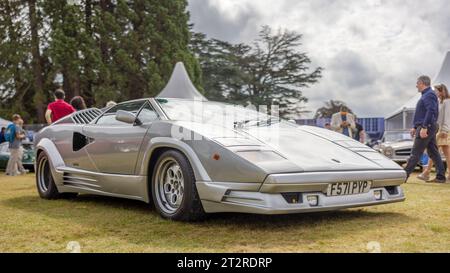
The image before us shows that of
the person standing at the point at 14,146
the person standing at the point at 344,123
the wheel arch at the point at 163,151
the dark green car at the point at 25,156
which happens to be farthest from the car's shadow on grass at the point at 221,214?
the dark green car at the point at 25,156

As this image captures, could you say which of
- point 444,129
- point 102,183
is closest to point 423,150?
point 444,129

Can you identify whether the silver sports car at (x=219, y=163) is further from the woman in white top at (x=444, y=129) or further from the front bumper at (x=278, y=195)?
the woman in white top at (x=444, y=129)

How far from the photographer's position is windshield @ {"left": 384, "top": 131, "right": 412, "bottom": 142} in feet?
45.1

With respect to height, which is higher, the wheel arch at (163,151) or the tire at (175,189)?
the wheel arch at (163,151)

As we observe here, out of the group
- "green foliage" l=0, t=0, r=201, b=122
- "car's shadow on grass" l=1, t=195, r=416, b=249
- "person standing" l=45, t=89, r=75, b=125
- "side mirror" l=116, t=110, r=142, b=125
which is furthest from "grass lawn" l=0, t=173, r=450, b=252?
"green foliage" l=0, t=0, r=201, b=122

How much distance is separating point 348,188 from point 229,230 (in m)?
0.97

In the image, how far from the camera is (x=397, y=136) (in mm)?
14000

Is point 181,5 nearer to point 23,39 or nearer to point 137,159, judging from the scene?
point 23,39

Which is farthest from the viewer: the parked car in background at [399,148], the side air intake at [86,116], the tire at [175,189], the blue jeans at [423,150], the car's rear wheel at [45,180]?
Answer: the parked car in background at [399,148]

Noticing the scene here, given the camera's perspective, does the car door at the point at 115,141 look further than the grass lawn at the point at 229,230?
Yes

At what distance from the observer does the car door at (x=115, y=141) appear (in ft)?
14.4

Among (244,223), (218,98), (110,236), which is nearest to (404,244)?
(244,223)

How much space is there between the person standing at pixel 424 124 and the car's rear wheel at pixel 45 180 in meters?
4.72

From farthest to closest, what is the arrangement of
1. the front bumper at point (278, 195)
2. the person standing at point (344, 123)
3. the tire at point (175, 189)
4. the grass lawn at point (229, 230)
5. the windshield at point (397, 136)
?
the windshield at point (397, 136), the person standing at point (344, 123), the tire at point (175, 189), the front bumper at point (278, 195), the grass lawn at point (229, 230)
